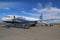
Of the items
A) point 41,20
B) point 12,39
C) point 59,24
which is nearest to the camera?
point 12,39

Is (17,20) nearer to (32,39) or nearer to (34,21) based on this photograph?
(34,21)

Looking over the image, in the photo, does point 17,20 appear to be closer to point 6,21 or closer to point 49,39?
point 6,21

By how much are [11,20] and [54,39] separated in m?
7.64

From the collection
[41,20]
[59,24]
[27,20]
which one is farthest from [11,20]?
[59,24]

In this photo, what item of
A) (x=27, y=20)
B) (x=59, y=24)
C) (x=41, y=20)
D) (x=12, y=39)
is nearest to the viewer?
(x=12, y=39)

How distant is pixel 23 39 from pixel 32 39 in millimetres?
261

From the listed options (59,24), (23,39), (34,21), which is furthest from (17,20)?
(23,39)

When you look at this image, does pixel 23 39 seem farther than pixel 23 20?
No

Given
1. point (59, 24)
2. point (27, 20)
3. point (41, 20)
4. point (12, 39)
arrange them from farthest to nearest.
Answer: point (41, 20) < point (27, 20) < point (59, 24) < point (12, 39)

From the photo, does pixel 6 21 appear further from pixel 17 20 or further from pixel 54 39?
pixel 54 39

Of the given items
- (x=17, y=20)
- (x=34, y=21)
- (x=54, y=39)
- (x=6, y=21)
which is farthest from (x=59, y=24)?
(x=54, y=39)

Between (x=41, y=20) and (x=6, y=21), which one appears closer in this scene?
(x=6, y=21)

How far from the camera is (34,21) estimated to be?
36.6ft

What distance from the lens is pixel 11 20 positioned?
35.5 feet
